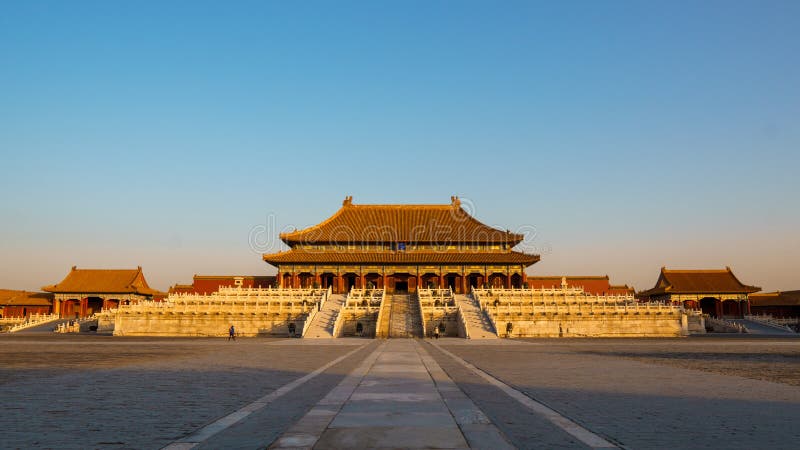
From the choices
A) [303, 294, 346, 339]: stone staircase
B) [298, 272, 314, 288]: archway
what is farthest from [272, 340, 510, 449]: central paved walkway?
[298, 272, 314, 288]: archway

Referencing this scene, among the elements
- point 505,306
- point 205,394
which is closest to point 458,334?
point 505,306

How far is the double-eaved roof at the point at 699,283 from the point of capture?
221 feet

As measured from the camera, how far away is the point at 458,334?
36469 mm

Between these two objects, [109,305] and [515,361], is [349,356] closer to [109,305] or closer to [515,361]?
[515,361]

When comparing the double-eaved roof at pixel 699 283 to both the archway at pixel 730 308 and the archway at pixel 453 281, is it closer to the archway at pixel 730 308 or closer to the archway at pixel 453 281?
the archway at pixel 730 308

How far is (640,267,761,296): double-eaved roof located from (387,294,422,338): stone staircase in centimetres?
3926

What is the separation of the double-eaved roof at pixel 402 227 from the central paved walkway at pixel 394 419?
51908 mm

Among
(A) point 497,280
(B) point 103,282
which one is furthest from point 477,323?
(B) point 103,282

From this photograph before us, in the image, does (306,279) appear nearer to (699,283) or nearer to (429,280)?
(429,280)

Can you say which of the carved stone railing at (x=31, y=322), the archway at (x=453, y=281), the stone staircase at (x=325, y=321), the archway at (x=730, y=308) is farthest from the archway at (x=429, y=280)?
the carved stone railing at (x=31, y=322)

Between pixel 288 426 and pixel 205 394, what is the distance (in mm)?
3755

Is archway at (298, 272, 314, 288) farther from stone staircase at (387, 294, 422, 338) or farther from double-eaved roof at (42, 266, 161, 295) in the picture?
double-eaved roof at (42, 266, 161, 295)

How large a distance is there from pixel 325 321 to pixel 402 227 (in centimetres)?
2941

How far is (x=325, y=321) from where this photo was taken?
37.8 m
